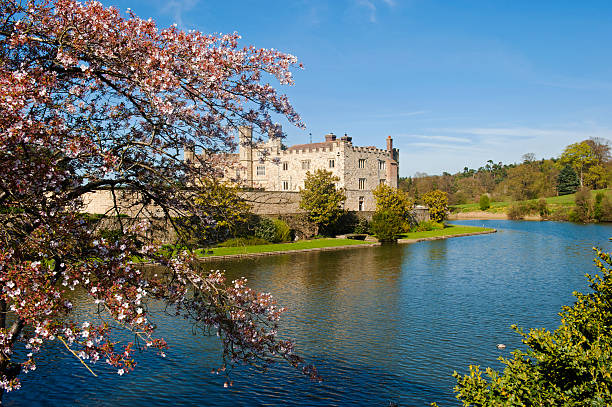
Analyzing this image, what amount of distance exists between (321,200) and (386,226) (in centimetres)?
725

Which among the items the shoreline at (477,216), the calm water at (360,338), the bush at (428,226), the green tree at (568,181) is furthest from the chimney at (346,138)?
the green tree at (568,181)

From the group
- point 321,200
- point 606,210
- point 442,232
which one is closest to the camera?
point 321,200

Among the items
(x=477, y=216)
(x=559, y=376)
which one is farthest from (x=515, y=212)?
(x=559, y=376)

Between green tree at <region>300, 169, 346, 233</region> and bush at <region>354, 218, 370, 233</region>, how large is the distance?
415 centimetres

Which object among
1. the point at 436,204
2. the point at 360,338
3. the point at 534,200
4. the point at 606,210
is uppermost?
the point at 534,200

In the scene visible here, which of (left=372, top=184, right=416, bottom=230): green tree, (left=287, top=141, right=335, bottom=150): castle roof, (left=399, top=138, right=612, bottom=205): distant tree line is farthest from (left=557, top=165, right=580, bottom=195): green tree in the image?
(left=287, top=141, right=335, bottom=150): castle roof

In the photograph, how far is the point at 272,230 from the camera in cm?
4394

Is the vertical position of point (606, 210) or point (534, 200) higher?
point (534, 200)

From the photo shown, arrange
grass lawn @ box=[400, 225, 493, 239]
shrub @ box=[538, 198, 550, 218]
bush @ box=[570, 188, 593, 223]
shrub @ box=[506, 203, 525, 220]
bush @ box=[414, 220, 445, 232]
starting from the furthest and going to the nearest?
shrub @ box=[506, 203, 525, 220], shrub @ box=[538, 198, 550, 218], bush @ box=[570, 188, 593, 223], bush @ box=[414, 220, 445, 232], grass lawn @ box=[400, 225, 493, 239]

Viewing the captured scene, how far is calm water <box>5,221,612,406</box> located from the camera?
1194 cm

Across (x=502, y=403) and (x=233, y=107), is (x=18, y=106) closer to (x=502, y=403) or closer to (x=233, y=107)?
(x=233, y=107)

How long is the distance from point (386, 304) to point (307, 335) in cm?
554

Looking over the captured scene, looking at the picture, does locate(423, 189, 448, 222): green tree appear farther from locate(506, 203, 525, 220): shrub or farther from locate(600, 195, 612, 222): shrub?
locate(600, 195, 612, 222): shrub

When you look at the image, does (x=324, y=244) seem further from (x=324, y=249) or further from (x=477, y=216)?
(x=477, y=216)
